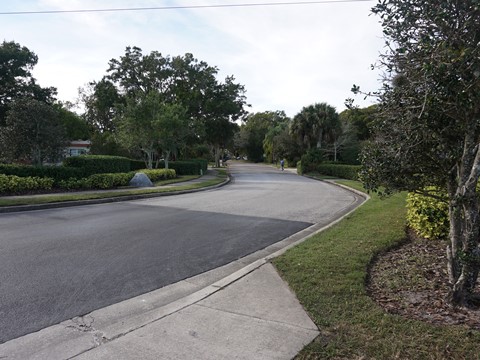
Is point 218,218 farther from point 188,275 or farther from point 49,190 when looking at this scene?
point 49,190

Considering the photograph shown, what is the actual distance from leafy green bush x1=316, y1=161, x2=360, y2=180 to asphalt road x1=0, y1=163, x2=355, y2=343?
57.5ft

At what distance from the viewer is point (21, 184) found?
47.9ft

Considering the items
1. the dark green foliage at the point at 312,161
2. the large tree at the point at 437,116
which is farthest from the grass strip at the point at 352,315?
the dark green foliage at the point at 312,161

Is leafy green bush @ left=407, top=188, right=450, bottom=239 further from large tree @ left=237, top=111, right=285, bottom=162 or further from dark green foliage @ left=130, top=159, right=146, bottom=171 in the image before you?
large tree @ left=237, top=111, right=285, bottom=162

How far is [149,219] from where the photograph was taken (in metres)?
9.81

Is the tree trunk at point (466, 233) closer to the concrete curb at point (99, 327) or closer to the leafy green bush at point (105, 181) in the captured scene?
the concrete curb at point (99, 327)

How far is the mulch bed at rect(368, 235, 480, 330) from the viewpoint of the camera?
373 centimetres

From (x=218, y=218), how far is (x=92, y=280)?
5359mm

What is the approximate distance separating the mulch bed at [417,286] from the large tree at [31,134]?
20784 mm

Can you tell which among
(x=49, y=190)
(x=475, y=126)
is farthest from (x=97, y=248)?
(x=49, y=190)

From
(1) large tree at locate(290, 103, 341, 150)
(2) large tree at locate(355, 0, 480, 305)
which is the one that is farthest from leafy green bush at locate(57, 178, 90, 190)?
(1) large tree at locate(290, 103, 341, 150)

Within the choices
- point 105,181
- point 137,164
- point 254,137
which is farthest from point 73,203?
point 254,137

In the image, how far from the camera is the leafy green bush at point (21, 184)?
555 inches

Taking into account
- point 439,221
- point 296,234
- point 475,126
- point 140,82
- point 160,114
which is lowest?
point 296,234
